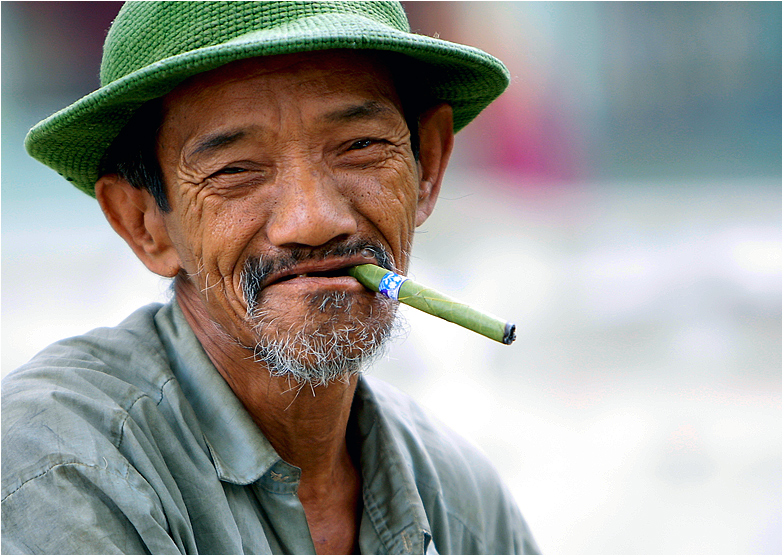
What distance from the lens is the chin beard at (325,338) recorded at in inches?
69.7

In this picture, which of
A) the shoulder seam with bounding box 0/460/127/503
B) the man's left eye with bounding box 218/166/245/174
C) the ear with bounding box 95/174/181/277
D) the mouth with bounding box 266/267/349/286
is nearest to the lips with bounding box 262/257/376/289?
the mouth with bounding box 266/267/349/286

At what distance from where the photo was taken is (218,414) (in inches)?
73.9

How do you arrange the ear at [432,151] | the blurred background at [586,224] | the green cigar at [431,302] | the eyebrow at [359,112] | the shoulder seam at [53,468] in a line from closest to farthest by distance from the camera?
1. the green cigar at [431,302]
2. the shoulder seam at [53,468]
3. the eyebrow at [359,112]
4. the ear at [432,151]
5. the blurred background at [586,224]

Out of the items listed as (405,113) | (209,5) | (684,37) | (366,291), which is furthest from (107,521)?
(684,37)

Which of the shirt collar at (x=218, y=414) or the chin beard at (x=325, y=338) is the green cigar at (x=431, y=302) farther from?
the shirt collar at (x=218, y=414)

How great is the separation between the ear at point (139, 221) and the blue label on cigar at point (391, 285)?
60cm

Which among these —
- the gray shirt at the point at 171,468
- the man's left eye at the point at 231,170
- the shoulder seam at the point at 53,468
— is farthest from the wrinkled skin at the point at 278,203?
the shoulder seam at the point at 53,468

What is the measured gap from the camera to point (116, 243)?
841 centimetres

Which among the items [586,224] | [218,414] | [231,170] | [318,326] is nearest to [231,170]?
[231,170]

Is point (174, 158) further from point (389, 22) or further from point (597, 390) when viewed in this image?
point (597, 390)

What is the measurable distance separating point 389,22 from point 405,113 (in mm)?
259

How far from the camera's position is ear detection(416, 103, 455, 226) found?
2.24 metres

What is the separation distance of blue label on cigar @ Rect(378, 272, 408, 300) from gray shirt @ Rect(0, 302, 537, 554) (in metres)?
0.48

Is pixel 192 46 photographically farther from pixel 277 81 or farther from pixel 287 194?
pixel 287 194
